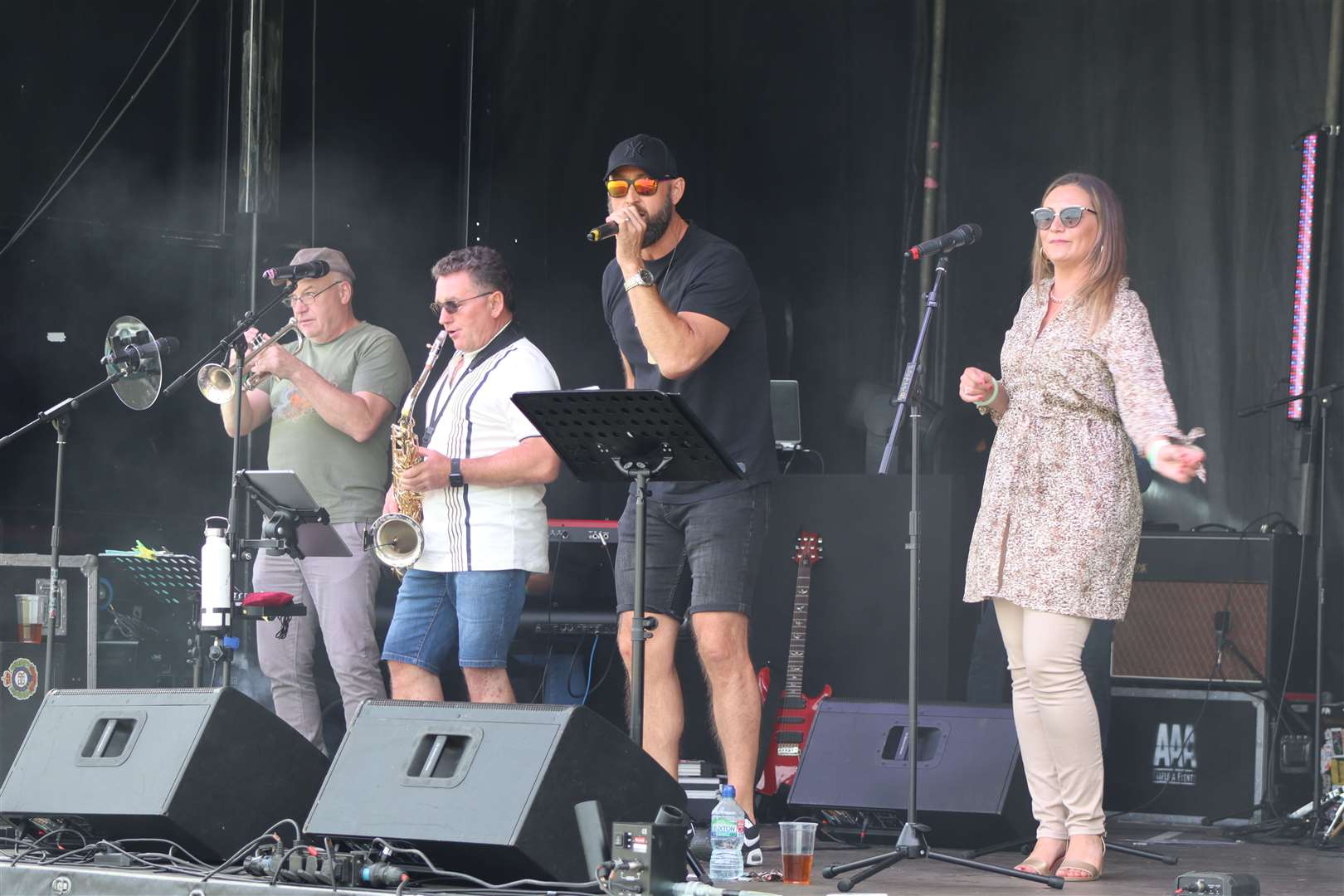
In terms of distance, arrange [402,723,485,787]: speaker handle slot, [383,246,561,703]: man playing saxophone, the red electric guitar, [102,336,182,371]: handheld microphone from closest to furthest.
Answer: [402,723,485,787]: speaker handle slot → [383,246,561,703]: man playing saxophone → [102,336,182,371]: handheld microphone → the red electric guitar

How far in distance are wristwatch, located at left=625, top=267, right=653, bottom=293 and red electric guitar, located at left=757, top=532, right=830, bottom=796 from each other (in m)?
1.90

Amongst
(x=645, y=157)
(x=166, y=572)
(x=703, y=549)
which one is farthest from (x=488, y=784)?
(x=166, y=572)

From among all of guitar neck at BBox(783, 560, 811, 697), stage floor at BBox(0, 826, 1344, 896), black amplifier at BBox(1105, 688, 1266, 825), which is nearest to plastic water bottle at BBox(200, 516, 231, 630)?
stage floor at BBox(0, 826, 1344, 896)

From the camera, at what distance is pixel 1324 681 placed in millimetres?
5738

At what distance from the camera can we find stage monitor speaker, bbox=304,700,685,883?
328 cm

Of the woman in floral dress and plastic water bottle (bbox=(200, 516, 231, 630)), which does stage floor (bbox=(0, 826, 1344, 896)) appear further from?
plastic water bottle (bbox=(200, 516, 231, 630))

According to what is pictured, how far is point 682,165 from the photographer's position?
278 inches

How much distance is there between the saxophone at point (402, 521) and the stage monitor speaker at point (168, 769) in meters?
0.76

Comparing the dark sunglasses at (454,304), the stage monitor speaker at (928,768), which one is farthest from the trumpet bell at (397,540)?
the stage monitor speaker at (928,768)

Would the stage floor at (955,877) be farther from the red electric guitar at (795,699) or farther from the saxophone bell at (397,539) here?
the saxophone bell at (397,539)

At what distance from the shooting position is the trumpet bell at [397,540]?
4672mm

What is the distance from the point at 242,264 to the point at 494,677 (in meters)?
2.71

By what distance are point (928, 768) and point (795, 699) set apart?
1.12 meters

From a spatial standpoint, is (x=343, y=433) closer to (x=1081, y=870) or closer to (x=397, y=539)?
(x=397, y=539)
